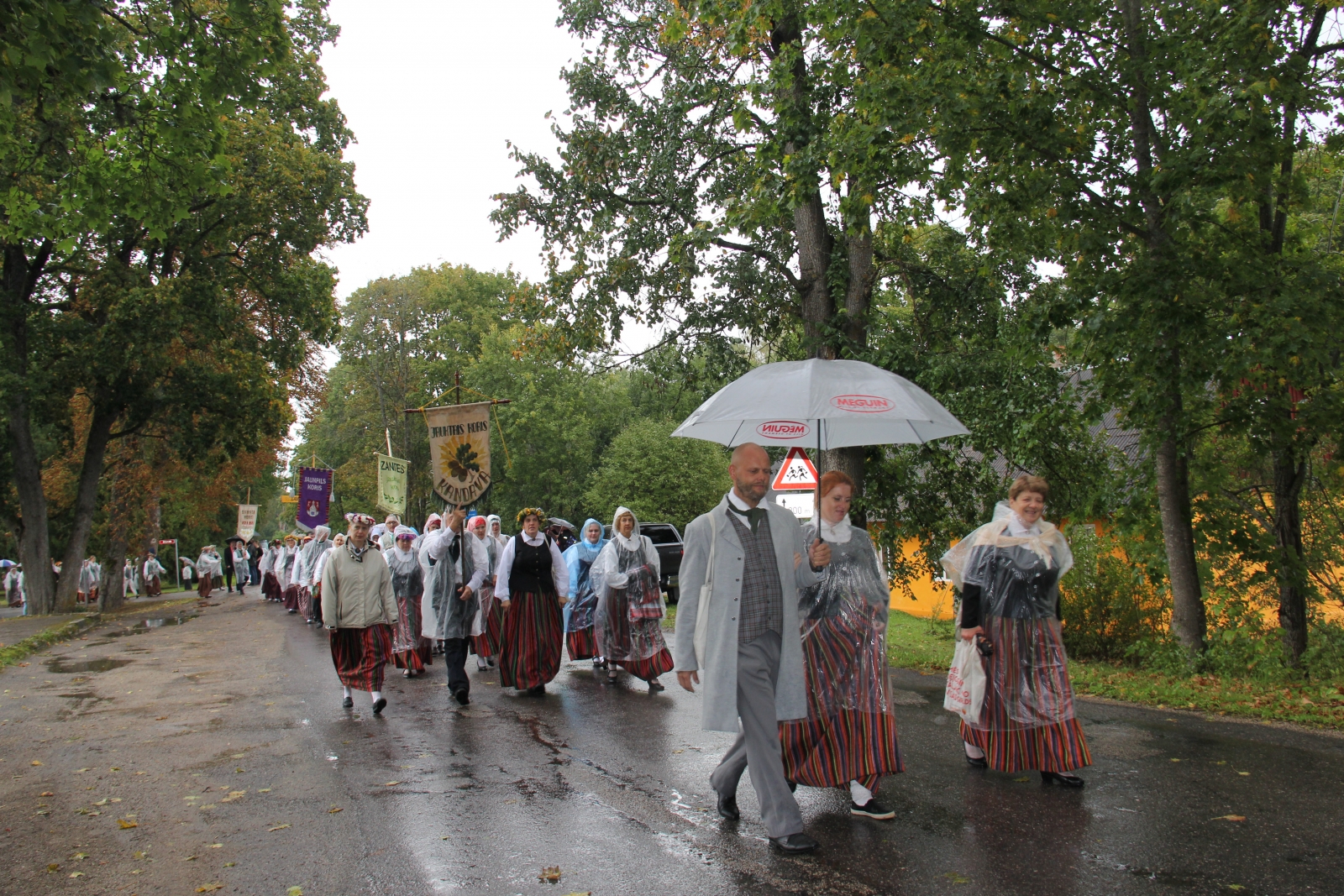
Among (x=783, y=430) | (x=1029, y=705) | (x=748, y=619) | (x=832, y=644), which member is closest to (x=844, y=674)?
(x=832, y=644)

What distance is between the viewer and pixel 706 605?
513 cm

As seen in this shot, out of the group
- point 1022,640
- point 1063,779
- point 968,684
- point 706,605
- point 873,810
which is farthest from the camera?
point 968,684

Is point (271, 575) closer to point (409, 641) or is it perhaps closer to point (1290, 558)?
point (409, 641)

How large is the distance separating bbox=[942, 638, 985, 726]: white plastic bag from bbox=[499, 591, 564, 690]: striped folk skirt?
15.8 ft

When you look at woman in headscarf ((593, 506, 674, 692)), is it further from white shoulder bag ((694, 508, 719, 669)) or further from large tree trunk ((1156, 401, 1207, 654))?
white shoulder bag ((694, 508, 719, 669))

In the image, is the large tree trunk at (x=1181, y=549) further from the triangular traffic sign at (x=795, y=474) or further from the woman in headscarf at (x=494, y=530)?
the woman in headscarf at (x=494, y=530)

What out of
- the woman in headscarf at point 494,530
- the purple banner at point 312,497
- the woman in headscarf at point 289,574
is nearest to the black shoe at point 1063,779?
the woman in headscarf at point 494,530

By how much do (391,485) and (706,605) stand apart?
72.9ft

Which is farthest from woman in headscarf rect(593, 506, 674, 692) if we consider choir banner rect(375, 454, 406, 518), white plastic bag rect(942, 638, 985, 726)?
choir banner rect(375, 454, 406, 518)

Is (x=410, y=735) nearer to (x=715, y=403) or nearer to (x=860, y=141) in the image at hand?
(x=715, y=403)

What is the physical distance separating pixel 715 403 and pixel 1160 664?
784 centimetres

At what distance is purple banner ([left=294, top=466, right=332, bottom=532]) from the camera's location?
99.3 ft

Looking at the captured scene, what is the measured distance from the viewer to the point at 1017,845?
4.83m

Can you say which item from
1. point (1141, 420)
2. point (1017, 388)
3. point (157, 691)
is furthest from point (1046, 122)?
point (157, 691)
